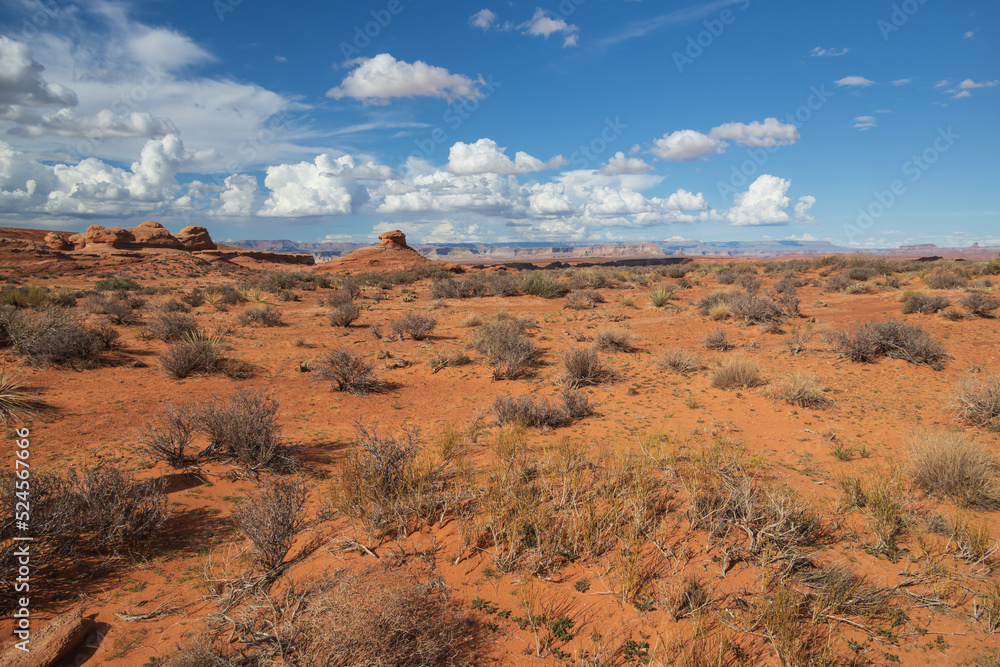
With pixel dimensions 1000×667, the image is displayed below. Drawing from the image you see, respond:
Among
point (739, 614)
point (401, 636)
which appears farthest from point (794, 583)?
point (401, 636)

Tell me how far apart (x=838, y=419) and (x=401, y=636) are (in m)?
7.38

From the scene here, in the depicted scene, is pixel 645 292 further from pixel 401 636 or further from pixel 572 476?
pixel 401 636

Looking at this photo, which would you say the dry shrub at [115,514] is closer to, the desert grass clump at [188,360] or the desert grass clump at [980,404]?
the desert grass clump at [188,360]

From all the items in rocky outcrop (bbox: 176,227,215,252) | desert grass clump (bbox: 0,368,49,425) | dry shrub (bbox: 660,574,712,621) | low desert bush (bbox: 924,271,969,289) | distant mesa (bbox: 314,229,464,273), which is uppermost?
rocky outcrop (bbox: 176,227,215,252)

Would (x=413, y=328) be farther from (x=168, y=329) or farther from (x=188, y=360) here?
(x=168, y=329)

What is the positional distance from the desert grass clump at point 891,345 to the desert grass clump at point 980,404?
298cm

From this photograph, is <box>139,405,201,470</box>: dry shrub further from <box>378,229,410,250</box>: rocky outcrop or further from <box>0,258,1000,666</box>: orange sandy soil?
<box>378,229,410,250</box>: rocky outcrop

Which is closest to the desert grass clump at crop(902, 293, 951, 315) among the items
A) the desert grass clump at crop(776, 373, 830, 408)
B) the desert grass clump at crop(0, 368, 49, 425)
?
the desert grass clump at crop(776, 373, 830, 408)

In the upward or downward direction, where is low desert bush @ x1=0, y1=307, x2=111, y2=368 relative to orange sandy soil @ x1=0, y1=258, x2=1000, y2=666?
upward

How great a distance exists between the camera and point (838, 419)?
6.83 m

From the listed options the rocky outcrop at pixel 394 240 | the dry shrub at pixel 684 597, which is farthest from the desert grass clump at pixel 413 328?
the rocky outcrop at pixel 394 240

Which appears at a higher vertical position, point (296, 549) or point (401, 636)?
point (401, 636)

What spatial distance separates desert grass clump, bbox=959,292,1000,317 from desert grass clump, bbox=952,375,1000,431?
370 inches

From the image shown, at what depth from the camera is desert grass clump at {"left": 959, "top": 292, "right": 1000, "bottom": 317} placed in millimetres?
13016
